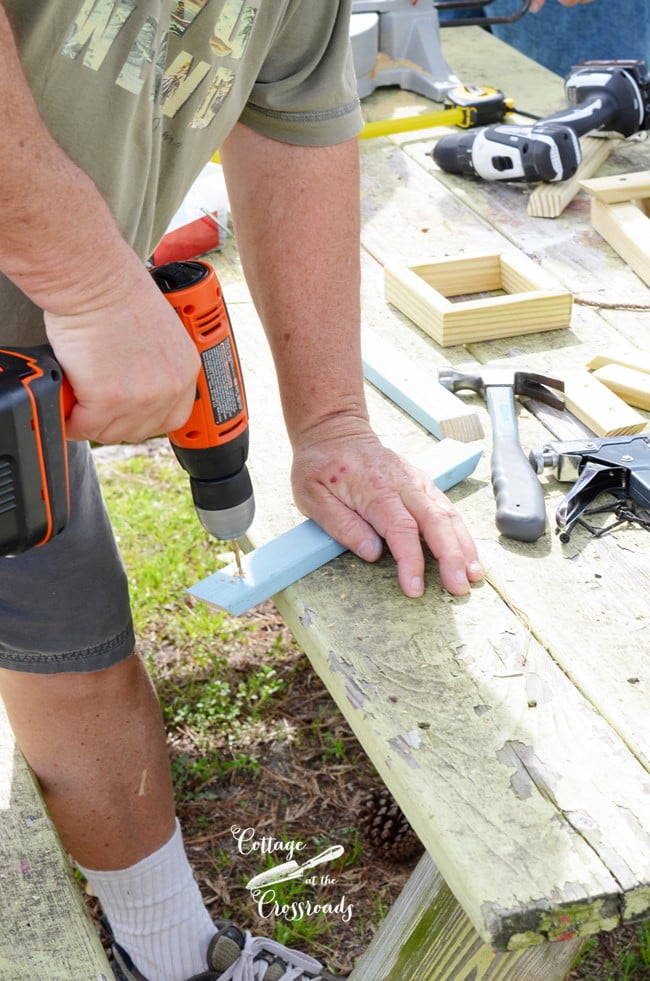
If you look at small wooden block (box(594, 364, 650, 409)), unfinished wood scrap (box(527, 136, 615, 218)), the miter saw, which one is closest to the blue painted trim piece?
small wooden block (box(594, 364, 650, 409))

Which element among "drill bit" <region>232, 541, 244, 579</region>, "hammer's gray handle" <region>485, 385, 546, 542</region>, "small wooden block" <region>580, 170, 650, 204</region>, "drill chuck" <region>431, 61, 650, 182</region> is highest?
"drill chuck" <region>431, 61, 650, 182</region>

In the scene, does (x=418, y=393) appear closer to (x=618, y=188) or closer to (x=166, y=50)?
(x=166, y=50)

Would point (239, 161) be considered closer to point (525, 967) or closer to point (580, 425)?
point (580, 425)

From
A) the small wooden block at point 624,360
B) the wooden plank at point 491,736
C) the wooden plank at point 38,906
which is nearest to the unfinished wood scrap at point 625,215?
the small wooden block at point 624,360

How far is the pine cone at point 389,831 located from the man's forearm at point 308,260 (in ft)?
3.23

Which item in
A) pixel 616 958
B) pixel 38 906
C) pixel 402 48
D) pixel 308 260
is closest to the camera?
pixel 38 906

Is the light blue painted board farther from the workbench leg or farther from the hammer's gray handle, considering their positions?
the workbench leg

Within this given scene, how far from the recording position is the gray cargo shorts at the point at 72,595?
1.61m

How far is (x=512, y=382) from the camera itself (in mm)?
1834

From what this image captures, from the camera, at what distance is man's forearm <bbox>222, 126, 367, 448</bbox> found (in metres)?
1.69

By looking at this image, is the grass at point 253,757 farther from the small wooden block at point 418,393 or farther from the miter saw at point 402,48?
the miter saw at point 402,48

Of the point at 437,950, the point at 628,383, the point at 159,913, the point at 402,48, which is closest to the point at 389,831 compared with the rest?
the point at 159,913

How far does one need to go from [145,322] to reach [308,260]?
1.79 feet

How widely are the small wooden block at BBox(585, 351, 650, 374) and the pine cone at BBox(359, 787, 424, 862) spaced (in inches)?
40.0
